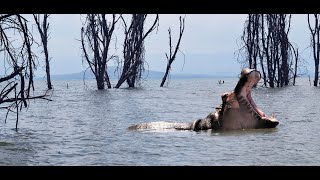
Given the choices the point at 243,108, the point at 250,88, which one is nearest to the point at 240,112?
the point at 243,108

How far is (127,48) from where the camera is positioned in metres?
43.4

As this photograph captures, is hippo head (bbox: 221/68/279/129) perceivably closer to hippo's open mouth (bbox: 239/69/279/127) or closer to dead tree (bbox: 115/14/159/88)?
hippo's open mouth (bbox: 239/69/279/127)

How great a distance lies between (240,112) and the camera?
37.4ft

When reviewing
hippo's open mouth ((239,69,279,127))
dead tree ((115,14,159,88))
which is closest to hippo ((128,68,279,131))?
hippo's open mouth ((239,69,279,127))

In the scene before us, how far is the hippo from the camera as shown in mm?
11289

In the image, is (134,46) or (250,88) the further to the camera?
(134,46)

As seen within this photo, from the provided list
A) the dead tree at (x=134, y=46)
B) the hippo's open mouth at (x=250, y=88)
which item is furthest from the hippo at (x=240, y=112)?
the dead tree at (x=134, y=46)

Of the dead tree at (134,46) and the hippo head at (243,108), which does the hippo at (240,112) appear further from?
the dead tree at (134,46)

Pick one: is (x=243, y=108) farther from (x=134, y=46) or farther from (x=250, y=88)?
(x=134, y=46)

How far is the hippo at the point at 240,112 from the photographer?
11.3m
